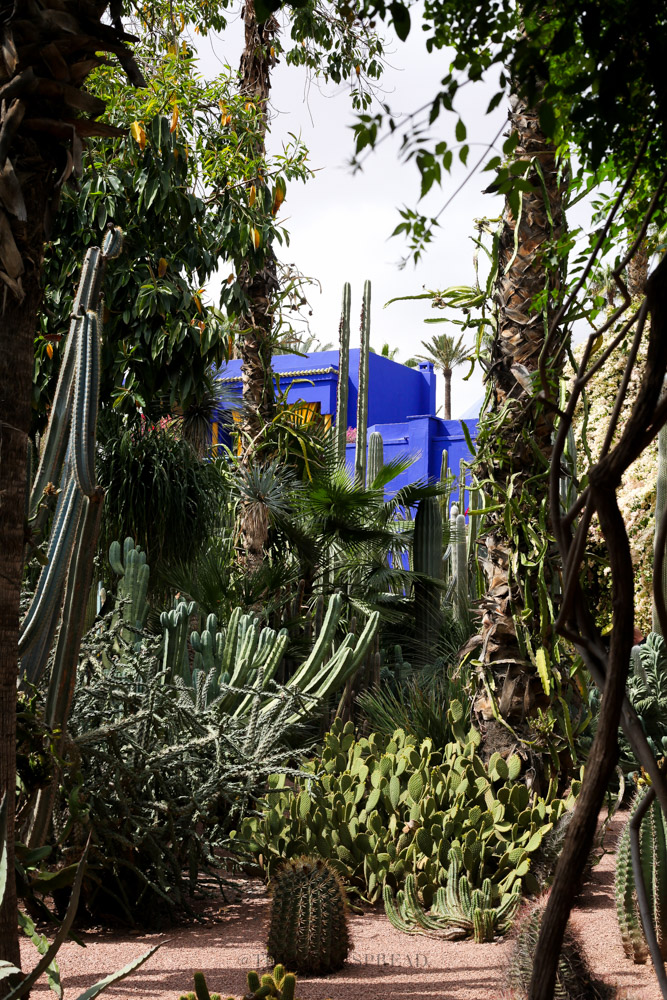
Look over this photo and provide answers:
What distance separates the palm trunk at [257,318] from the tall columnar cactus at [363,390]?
4.24ft

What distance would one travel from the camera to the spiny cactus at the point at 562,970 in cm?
299

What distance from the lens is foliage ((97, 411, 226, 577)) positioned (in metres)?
8.95

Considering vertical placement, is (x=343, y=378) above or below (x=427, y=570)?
above

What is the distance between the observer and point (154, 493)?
8.97 metres

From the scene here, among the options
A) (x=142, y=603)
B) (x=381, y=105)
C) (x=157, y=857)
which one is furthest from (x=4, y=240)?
(x=142, y=603)

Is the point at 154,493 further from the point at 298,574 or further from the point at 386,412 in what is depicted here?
the point at 386,412

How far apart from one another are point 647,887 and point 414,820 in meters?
1.32

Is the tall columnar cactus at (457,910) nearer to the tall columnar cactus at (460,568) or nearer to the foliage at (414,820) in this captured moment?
the foliage at (414,820)

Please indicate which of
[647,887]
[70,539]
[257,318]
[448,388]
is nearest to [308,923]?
[647,887]

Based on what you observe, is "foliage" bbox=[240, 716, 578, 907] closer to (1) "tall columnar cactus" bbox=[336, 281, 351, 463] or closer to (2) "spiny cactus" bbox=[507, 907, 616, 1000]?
(2) "spiny cactus" bbox=[507, 907, 616, 1000]

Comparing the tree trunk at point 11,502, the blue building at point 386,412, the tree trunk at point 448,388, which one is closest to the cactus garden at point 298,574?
the tree trunk at point 11,502

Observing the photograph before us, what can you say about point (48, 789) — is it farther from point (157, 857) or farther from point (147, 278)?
point (147, 278)

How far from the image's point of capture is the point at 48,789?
3281 millimetres

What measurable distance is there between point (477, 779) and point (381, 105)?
374 centimetres
